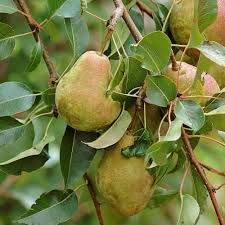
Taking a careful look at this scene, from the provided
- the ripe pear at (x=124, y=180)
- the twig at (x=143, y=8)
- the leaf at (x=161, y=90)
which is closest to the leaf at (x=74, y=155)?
the ripe pear at (x=124, y=180)

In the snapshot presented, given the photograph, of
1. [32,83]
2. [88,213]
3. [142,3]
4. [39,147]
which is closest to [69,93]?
[39,147]

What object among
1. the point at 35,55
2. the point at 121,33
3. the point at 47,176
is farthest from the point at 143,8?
the point at 47,176

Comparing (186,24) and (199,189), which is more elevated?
(186,24)

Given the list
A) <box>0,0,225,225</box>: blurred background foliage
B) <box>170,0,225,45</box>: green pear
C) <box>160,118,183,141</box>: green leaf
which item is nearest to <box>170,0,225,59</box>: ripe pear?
<box>170,0,225,45</box>: green pear

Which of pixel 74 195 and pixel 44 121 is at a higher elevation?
pixel 44 121

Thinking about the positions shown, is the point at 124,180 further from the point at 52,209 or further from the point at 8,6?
the point at 8,6

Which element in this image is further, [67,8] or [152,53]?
[67,8]

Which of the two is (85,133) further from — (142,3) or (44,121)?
(142,3)

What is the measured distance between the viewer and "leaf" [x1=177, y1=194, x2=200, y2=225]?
102 cm

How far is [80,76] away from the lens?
1021 mm

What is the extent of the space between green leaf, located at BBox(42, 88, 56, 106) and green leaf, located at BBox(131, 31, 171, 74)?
0.16 meters

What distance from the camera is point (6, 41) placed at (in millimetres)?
1146

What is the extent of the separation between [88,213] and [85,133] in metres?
1.00

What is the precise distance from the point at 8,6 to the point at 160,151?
373 mm
